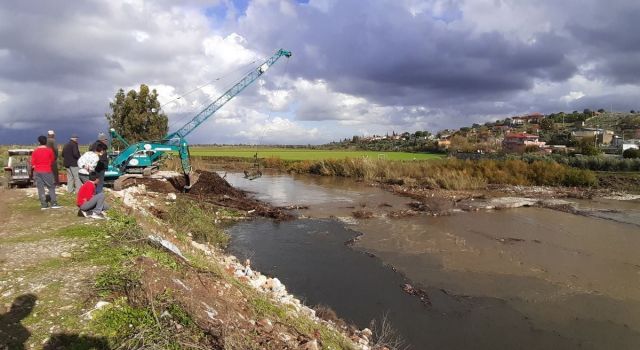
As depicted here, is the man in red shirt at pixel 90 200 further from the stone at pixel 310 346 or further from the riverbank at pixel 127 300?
the stone at pixel 310 346

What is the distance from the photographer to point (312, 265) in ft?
41.7

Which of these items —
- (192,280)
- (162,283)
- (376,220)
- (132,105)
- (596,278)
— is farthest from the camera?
(132,105)

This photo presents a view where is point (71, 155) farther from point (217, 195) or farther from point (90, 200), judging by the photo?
point (217, 195)

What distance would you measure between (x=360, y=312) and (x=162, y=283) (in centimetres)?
511

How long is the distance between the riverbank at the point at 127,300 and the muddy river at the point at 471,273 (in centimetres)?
207

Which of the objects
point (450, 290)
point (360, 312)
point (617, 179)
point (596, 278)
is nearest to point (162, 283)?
point (360, 312)

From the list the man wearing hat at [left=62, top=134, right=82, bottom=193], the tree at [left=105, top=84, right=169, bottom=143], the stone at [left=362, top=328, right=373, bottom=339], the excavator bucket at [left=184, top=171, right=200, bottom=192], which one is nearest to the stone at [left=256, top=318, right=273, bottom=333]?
the stone at [left=362, top=328, right=373, bottom=339]

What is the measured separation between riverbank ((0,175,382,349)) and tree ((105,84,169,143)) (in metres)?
32.9

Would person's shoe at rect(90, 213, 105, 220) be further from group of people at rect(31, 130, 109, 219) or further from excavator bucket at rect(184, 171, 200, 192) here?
excavator bucket at rect(184, 171, 200, 192)

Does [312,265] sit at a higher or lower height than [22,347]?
lower

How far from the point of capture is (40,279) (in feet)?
18.8

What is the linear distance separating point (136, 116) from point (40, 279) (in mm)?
36822

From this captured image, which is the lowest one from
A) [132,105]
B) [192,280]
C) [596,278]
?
[596,278]

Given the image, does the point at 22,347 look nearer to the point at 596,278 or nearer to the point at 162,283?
the point at 162,283
